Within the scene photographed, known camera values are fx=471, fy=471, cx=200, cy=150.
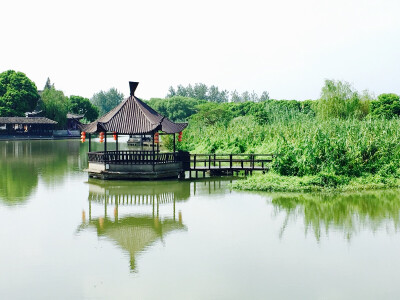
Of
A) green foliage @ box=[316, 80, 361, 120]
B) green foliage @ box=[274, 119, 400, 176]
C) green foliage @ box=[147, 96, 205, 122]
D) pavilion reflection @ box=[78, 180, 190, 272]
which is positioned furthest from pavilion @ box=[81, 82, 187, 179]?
green foliage @ box=[147, 96, 205, 122]

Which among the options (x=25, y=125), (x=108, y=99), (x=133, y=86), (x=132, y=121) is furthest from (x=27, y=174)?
(x=108, y=99)

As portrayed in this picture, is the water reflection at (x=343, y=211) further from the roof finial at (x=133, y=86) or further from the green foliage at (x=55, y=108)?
the green foliage at (x=55, y=108)

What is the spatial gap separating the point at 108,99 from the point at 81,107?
5171 centimetres

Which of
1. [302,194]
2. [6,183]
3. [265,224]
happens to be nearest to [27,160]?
[6,183]

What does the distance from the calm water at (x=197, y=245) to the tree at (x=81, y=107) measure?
220 ft

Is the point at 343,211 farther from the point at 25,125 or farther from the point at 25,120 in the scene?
the point at 25,125

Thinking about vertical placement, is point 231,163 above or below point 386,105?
below

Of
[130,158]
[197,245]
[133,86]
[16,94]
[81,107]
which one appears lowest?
[197,245]

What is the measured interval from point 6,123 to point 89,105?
25.3m

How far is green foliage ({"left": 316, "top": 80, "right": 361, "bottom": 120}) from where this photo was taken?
42.8 m

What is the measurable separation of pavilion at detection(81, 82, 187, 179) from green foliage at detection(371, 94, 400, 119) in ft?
102

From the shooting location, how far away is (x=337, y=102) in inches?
1694

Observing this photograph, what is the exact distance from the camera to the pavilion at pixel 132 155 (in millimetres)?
20688

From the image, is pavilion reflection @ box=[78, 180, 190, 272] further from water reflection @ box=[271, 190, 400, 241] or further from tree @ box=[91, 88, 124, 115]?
tree @ box=[91, 88, 124, 115]
